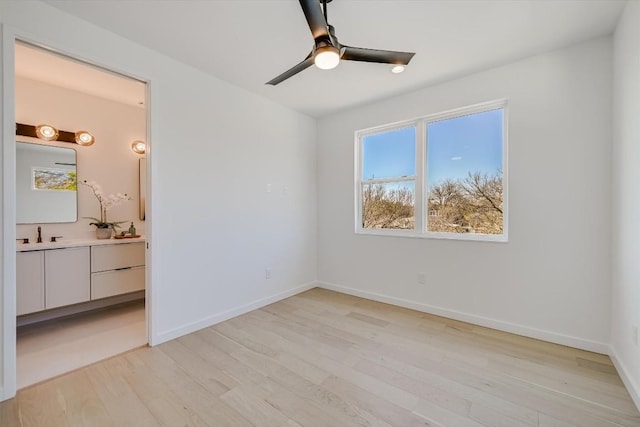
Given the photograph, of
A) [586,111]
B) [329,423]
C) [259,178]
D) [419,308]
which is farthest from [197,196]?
[586,111]

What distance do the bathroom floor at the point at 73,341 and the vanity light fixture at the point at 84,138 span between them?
206cm

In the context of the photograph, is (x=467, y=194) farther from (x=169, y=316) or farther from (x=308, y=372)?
(x=169, y=316)

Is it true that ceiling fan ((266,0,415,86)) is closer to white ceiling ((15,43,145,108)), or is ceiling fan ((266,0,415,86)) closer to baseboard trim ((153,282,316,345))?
white ceiling ((15,43,145,108))

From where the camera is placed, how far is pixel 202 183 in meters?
2.77

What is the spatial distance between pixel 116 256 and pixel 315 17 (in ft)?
10.7

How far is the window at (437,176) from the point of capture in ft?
9.09

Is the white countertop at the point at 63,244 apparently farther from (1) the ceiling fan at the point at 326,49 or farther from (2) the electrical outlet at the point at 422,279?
(2) the electrical outlet at the point at 422,279

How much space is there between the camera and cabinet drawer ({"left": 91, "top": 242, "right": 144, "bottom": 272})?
116 inches

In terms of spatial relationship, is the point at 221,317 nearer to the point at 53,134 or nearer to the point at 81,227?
the point at 81,227

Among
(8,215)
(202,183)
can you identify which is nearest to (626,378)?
(202,183)

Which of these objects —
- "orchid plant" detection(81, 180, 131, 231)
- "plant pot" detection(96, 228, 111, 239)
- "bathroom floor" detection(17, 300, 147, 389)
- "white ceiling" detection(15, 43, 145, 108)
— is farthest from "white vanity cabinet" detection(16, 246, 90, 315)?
"white ceiling" detection(15, 43, 145, 108)

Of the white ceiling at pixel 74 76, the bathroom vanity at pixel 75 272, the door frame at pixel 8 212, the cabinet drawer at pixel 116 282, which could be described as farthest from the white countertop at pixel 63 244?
the white ceiling at pixel 74 76

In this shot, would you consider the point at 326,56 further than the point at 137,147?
No

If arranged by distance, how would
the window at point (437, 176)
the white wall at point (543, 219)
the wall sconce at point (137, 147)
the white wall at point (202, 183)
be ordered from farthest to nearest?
1. the wall sconce at point (137, 147)
2. the window at point (437, 176)
3. the white wall at point (543, 219)
4. the white wall at point (202, 183)
